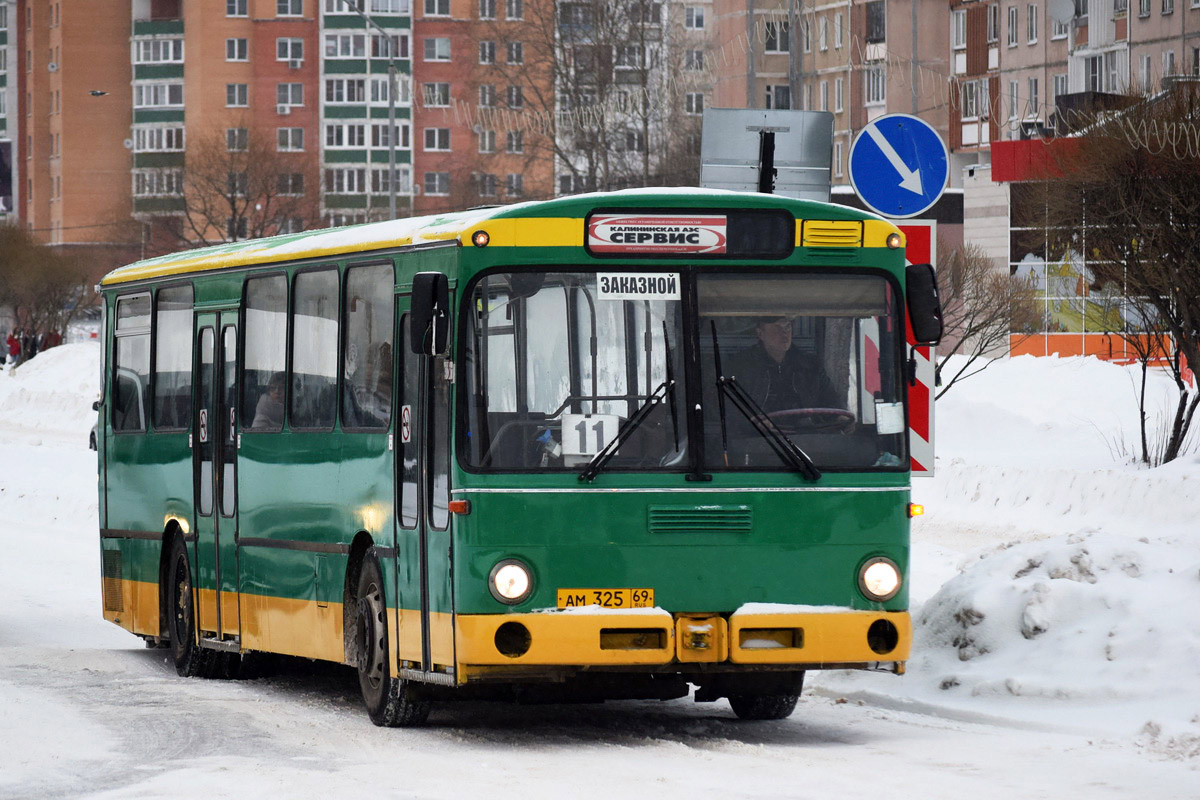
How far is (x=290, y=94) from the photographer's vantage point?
128375 millimetres

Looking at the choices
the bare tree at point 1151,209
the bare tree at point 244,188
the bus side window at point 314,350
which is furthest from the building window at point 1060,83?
the bus side window at point 314,350

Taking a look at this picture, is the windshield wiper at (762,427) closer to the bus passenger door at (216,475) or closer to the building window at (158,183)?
the bus passenger door at (216,475)

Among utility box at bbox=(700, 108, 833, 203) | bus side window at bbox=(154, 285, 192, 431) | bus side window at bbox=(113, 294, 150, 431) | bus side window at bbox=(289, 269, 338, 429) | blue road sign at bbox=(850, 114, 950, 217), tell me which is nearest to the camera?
bus side window at bbox=(289, 269, 338, 429)

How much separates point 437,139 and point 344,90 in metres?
5.72

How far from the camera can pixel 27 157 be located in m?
139

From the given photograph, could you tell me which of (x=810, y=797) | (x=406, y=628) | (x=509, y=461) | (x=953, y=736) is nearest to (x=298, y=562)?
(x=406, y=628)

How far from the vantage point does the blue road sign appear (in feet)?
42.6

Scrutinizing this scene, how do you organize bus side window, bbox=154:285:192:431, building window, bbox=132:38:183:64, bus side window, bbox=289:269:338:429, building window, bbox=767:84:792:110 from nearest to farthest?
1. bus side window, bbox=289:269:338:429
2. bus side window, bbox=154:285:192:431
3. building window, bbox=767:84:792:110
4. building window, bbox=132:38:183:64

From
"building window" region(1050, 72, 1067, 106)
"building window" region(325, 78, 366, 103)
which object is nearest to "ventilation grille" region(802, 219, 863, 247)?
"building window" region(1050, 72, 1067, 106)

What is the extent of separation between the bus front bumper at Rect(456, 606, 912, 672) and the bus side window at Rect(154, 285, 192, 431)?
17.1ft

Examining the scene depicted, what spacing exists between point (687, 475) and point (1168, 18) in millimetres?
67323

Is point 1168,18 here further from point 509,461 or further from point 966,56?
point 509,461

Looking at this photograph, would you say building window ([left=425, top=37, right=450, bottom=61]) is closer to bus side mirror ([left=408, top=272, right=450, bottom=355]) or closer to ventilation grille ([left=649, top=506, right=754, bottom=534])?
bus side mirror ([left=408, top=272, right=450, bottom=355])

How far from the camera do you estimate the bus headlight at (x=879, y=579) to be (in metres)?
10.6
